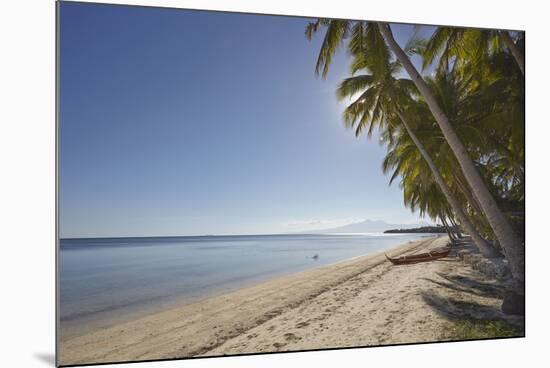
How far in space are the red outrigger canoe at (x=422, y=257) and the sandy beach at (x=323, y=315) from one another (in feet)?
0.17

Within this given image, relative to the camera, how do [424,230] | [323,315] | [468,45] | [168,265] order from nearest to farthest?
[168,265]
[323,315]
[424,230]
[468,45]

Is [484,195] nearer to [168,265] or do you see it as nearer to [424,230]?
[424,230]

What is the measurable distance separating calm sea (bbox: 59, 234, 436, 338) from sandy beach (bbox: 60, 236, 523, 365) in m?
0.10

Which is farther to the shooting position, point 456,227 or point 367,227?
point 456,227

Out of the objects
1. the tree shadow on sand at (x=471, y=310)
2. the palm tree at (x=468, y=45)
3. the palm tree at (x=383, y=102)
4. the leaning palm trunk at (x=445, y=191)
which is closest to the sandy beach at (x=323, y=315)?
the tree shadow on sand at (x=471, y=310)

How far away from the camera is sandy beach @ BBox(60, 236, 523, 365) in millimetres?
2875

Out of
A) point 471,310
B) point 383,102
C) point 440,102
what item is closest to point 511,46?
point 440,102

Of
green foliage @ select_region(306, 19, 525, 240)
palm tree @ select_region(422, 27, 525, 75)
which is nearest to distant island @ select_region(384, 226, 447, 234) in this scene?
green foliage @ select_region(306, 19, 525, 240)

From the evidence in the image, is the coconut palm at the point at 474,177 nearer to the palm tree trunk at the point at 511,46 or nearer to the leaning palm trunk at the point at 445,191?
the leaning palm trunk at the point at 445,191

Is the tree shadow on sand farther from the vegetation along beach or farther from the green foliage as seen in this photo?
the green foliage

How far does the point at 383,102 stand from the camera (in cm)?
391

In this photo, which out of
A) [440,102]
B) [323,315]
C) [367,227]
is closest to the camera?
[323,315]

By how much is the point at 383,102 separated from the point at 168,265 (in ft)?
8.32
